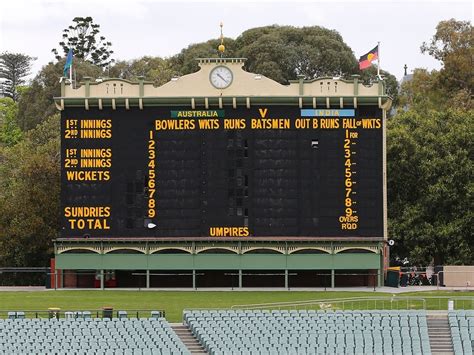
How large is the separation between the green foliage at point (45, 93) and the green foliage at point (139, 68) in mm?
5818

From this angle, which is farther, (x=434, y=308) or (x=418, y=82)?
(x=418, y=82)

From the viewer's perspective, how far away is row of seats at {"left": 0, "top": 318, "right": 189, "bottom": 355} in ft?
182

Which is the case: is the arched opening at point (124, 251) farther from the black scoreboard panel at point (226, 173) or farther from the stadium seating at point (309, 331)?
the stadium seating at point (309, 331)

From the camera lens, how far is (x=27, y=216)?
3189 inches

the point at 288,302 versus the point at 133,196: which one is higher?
the point at 133,196

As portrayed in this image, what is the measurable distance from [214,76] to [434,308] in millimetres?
16490

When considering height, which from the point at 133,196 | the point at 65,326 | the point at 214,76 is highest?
the point at 214,76

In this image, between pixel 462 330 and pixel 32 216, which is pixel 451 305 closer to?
pixel 462 330

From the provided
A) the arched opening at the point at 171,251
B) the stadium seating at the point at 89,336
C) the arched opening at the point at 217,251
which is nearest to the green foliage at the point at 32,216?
the arched opening at the point at 171,251

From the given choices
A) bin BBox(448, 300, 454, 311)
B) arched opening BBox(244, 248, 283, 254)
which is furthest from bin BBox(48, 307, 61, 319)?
bin BBox(448, 300, 454, 311)

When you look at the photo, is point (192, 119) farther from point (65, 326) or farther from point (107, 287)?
point (65, 326)

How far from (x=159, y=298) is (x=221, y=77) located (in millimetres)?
11142

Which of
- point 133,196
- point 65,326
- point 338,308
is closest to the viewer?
point 65,326

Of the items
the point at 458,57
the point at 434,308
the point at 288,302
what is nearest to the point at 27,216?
the point at 288,302
